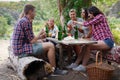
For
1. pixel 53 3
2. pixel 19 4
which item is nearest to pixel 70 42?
pixel 53 3

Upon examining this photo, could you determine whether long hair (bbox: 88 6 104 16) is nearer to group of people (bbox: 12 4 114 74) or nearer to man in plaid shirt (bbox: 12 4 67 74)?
group of people (bbox: 12 4 114 74)

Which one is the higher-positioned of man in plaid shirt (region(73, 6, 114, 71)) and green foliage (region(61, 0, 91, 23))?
green foliage (region(61, 0, 91, 23))

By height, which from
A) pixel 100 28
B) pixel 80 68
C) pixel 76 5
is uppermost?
pixel 76 5

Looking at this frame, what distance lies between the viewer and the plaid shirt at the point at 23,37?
5.14 meters

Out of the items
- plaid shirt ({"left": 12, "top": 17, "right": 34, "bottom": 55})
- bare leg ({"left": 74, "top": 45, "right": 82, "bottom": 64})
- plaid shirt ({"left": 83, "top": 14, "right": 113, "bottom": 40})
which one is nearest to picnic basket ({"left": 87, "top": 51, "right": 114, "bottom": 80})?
plaid shirt ({"left": 83, "top": 14, "right": 113, "bottom": 40})

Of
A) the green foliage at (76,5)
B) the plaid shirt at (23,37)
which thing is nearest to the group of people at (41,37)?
the plaid shirt at (23,37)

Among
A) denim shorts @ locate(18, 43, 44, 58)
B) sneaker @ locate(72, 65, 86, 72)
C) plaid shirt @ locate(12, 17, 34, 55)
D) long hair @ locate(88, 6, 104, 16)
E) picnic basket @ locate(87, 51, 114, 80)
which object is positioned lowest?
sneaker @ locate(72, 65, 86, 72)

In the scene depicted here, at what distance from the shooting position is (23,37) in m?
5.23

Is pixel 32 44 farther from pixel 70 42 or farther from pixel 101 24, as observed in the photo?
pixel 101 24

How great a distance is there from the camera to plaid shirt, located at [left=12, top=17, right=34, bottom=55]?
5137 millimetres

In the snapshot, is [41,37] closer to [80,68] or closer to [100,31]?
[80,68]

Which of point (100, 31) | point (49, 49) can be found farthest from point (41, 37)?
point (100, 31)

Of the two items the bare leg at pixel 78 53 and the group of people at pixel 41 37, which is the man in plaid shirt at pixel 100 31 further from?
the bare leg at pixel 78 53

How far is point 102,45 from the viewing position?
5.44 m
